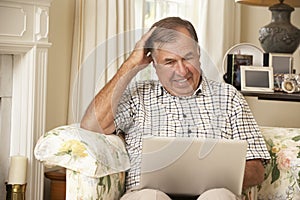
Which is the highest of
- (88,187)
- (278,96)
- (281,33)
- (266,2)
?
(266,2)

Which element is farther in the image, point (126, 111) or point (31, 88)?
point (31, 88)

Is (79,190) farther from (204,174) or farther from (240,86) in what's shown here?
(240,86)

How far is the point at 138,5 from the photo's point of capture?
3803 mm

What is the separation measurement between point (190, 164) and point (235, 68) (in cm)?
146

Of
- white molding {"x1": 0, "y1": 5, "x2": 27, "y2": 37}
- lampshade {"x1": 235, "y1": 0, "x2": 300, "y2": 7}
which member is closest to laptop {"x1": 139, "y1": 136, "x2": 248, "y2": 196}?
white molding {"x1": 0, "y1": 5, "x2": 27, "y2": 37}

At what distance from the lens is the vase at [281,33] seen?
3.69 meters

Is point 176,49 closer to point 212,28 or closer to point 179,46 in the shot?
point 179,46

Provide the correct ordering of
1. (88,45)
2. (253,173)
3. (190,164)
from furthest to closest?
(88,45) → (253,173) → (190,164)

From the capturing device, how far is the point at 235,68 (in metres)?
3.68

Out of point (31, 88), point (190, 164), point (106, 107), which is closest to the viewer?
point (190, 164)

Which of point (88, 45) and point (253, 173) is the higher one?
point (88, 45)

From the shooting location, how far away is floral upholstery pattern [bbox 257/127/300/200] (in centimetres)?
270

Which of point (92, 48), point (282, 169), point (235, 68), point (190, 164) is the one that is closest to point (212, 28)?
point (235, 68)

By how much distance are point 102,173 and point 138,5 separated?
1643 mm
